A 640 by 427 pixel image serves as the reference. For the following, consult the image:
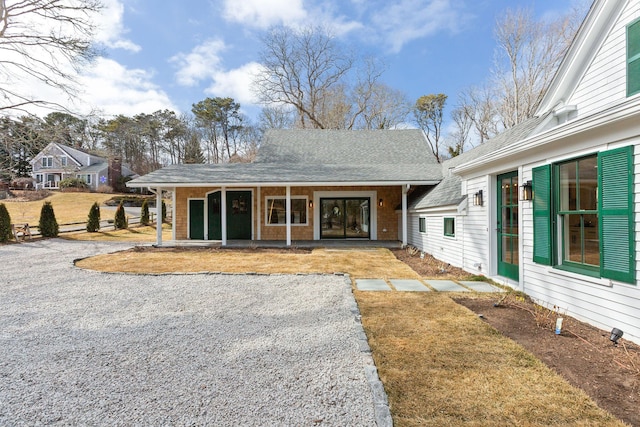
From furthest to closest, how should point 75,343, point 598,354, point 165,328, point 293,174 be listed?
point 293,174, point 165,328, point 75,343, point 598,354

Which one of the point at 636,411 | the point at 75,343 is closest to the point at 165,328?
the point at 75,343

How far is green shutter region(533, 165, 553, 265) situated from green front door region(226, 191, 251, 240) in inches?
425

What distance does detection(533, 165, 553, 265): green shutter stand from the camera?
14.9 ft

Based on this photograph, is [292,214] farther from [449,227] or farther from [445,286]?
[445,286]

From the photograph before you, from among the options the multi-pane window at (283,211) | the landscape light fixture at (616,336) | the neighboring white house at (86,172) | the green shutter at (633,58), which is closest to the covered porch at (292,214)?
the multi-pane window at (283,211)

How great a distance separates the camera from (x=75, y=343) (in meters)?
3.46

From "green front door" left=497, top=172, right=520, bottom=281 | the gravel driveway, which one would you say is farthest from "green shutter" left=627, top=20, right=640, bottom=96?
the gravel driveway

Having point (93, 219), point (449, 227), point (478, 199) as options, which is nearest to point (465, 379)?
point (478, 199)

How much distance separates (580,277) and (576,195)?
1.03 m

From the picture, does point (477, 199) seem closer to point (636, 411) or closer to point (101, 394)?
point (636, 411)

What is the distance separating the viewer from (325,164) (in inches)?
576

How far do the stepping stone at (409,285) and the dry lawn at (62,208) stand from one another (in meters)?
23.9

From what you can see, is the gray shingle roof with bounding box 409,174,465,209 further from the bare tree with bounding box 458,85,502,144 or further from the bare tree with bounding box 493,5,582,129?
the bare tree with bounding box 458,85,502,144

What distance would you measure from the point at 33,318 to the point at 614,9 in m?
10.4
